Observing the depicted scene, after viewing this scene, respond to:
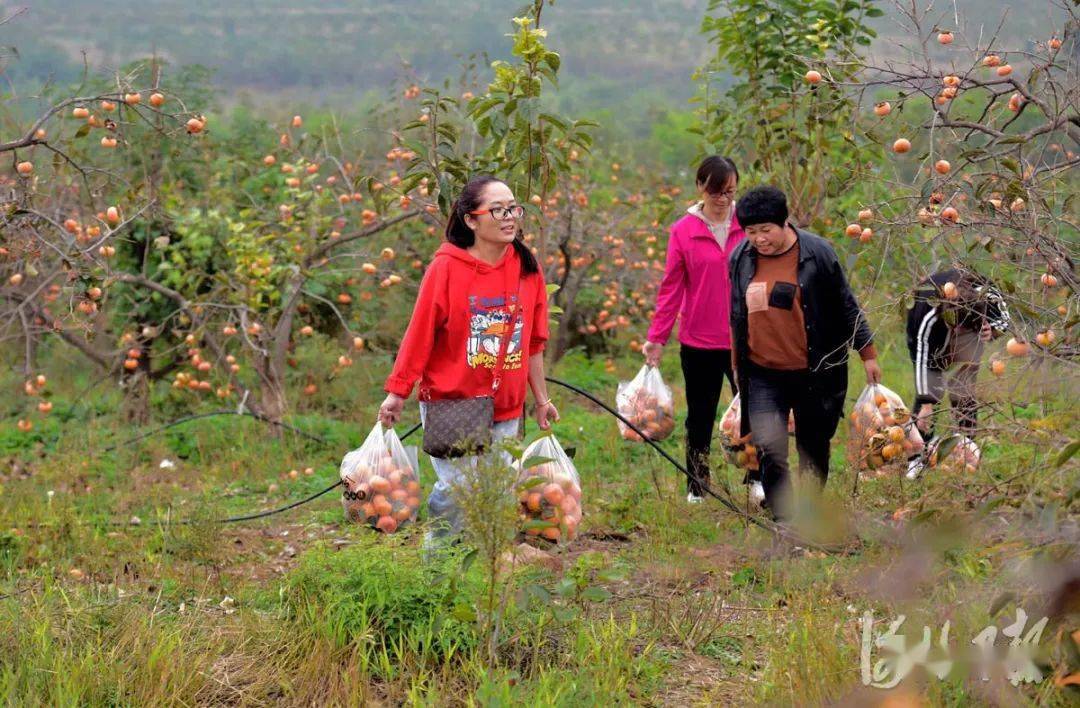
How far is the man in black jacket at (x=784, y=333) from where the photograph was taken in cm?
486

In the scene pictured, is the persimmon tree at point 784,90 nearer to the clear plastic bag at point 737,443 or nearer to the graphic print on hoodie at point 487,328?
the clear plastic bag at point 737,443

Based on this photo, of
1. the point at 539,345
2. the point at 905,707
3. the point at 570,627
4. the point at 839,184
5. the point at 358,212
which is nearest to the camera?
the point at 905,707

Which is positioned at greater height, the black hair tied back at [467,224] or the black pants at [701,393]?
the black hair tied back at [467,224]

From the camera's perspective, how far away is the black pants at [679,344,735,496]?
5.73 metres

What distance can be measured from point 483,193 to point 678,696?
1789 millimetres

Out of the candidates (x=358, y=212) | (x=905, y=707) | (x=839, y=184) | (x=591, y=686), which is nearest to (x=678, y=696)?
(x=591, y=686)

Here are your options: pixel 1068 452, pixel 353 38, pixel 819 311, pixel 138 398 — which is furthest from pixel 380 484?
pixel 353 38

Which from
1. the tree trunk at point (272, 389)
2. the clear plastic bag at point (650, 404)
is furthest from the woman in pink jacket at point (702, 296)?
the tree trunk at point (272, 389)

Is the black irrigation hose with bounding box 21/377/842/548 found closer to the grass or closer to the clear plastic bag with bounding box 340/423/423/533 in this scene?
the grass

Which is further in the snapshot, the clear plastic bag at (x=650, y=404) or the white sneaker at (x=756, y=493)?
the clear plastic bag at (x=650, y=404)

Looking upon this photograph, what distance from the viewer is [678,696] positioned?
3.70m

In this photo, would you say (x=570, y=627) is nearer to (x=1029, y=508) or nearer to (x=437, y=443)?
(x=437, y=443)

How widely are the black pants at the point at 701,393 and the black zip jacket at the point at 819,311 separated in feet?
2.03

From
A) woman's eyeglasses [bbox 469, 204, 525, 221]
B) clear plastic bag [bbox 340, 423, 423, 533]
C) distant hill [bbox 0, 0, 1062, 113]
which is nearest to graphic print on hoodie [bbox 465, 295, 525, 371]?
woman's eyeglasses [bbox 469, 204, 525, 221]
